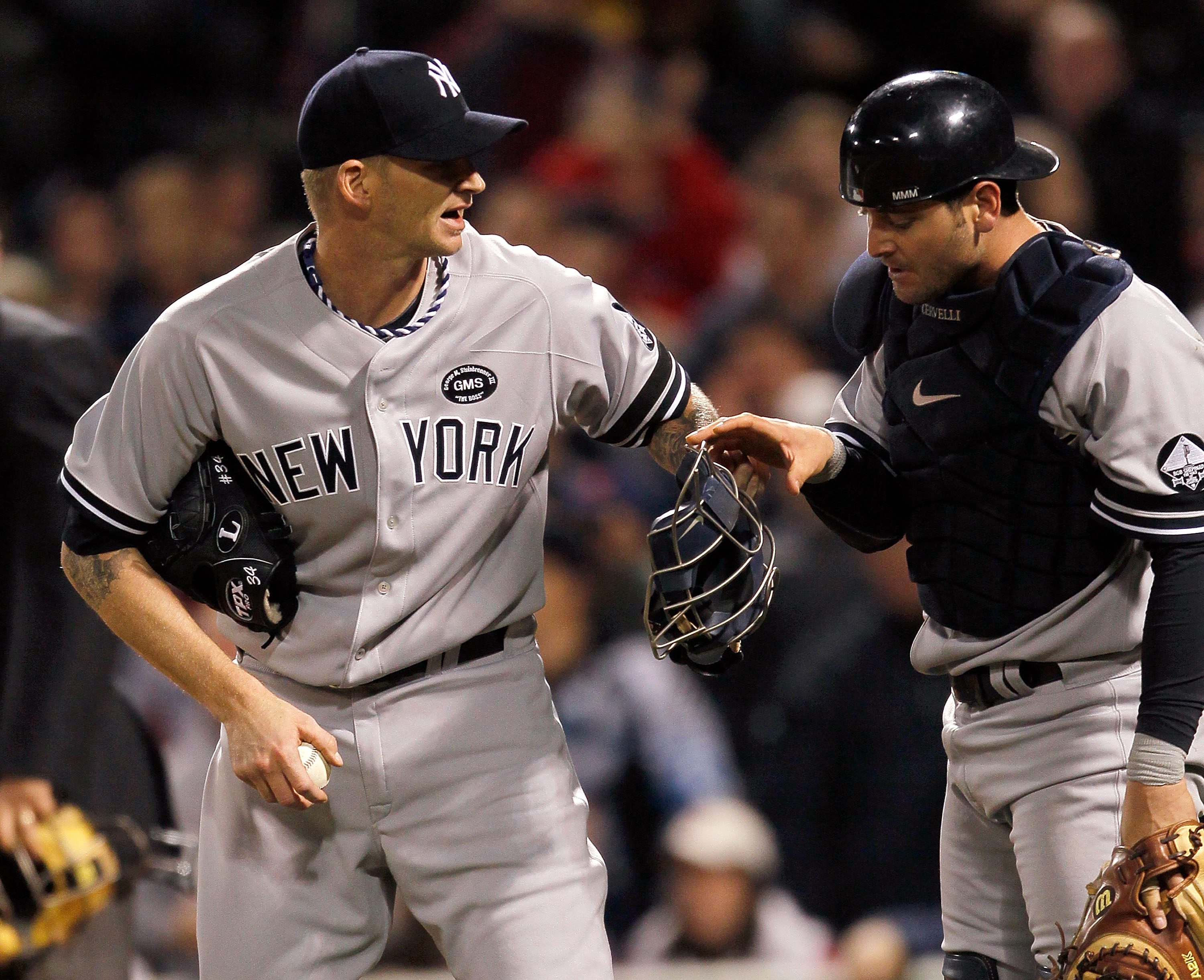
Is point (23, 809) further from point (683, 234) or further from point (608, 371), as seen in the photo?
point (683, 234)

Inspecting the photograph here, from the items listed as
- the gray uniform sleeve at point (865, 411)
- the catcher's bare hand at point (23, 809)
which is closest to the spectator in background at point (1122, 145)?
the gray uniform sleeve at point (865, 411)

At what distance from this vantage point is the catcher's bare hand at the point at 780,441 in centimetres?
261

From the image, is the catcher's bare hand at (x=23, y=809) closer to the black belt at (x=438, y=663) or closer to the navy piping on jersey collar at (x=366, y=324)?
the black belt at (x=438, y=663)

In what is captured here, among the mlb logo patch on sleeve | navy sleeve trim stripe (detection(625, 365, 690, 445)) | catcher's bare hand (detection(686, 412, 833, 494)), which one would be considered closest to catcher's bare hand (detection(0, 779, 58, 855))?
navy sleeve trim stripe (detection(625, 365, 690, 445))

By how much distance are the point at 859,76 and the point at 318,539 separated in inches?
192

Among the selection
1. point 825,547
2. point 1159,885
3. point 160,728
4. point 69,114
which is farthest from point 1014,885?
point 69,114

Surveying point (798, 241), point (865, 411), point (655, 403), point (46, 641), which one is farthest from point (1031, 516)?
point (798, 241)

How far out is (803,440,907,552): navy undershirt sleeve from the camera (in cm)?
274

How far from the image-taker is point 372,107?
2568 millimetres

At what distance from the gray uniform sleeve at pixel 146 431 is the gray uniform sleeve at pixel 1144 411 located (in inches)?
53.2

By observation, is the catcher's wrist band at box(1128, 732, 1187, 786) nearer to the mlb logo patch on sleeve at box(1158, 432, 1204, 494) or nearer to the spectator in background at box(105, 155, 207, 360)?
the mlb logo patch on sleeve at box(1158, 432, 1204, 494)

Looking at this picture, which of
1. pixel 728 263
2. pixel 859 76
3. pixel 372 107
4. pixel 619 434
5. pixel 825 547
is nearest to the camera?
pixel 372 107

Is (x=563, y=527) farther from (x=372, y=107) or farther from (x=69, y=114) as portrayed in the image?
(x=69, y=114)

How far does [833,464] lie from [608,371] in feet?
1.38
